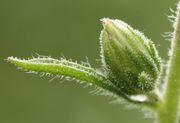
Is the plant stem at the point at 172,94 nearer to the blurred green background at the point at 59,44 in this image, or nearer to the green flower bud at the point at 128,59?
the green flower bud at the point at 128,59

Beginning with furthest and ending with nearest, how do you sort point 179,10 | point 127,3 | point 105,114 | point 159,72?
point 127,3, point 105,114, point 159,72, point 179,10

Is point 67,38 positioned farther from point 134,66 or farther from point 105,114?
point 134,66

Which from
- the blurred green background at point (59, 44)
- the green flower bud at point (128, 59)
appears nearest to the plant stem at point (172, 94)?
the green flower bud at point (128, 59)

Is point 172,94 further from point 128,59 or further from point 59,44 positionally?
point 59,44

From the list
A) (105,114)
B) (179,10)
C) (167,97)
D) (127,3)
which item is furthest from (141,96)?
(127,3)

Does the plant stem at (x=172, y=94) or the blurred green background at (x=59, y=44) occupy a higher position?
the blurred green background at (x=59, y=44)

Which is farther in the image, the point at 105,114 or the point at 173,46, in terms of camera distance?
the point at 105,114

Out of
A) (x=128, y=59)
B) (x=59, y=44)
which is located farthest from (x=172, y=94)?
(x=59, y=44)
